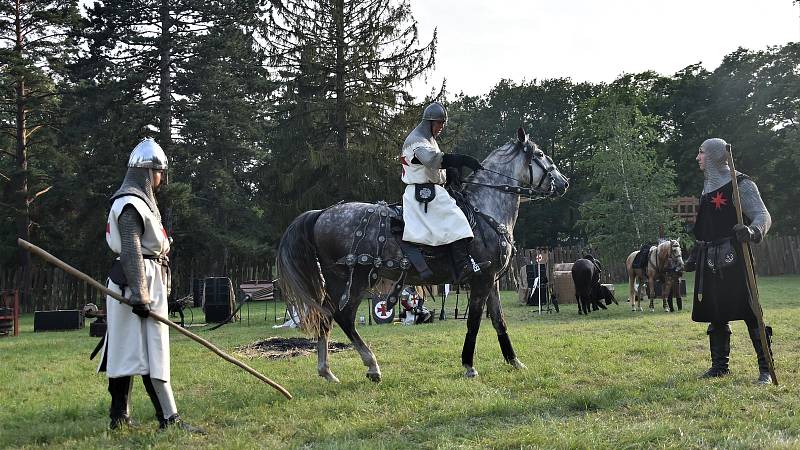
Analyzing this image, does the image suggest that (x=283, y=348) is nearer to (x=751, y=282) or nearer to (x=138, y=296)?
(x=138, y=296)

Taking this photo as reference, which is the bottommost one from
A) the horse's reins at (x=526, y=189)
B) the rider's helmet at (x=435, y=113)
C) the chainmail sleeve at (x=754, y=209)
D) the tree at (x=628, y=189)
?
the chainmail sleeve at (x=754, y=209)

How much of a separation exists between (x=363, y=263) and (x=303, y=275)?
73 cm

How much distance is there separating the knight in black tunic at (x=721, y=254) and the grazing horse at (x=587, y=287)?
9618 mm

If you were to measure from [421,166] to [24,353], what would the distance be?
8.15 metres

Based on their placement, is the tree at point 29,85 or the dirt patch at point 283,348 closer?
the dirt patch at point 283,348

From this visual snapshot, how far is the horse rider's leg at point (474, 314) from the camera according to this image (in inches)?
281

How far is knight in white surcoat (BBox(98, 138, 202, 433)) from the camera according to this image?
4.78 m

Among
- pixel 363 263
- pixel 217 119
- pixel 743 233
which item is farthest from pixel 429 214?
pixel 217 119

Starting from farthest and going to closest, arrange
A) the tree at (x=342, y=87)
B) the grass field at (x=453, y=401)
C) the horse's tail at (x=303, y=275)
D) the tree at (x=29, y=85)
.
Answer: the tree at (x=342, y=87), the tree at (x=29, y=85), the horse's tail at (x=303, y=275), the grass field at (x=453, y=401)

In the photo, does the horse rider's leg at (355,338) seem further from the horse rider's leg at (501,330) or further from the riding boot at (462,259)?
Result: the horse rider's leg at (501,330)

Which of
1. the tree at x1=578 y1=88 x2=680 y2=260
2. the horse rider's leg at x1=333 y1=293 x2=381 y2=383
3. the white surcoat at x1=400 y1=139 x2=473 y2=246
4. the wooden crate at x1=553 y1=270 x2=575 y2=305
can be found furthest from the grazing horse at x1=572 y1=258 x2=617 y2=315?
the tree at x1=578 y1=88 x2=680 y2=260

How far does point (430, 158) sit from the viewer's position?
22.5 ft

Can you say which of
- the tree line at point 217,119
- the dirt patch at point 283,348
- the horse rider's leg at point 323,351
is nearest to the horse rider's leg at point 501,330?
the horse rider's leg at point 323,351

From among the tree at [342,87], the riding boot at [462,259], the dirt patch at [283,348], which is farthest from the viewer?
the tree at [342,87]
